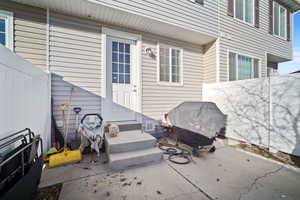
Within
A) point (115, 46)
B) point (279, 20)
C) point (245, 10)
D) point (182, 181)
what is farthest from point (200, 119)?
point (279, 20)

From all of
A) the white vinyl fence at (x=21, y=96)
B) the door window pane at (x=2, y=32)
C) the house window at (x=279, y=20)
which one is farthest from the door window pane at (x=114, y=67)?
the house window at (x=279, y=20)

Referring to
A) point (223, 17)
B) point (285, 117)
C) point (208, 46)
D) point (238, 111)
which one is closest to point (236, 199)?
point (285, 117)

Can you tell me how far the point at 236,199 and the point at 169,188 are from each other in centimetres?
95

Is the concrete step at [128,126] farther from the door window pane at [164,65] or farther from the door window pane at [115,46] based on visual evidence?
the door window pane at [115,46]

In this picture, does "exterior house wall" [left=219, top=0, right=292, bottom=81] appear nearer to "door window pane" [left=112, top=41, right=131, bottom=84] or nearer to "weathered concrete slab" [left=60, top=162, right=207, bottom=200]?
Answer: "door window pane" [left=112, top=41, right=131, bottom=84]

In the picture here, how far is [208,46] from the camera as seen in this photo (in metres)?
5.54

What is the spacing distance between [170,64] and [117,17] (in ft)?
7.77

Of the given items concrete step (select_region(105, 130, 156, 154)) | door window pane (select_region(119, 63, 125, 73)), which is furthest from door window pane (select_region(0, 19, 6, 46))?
concrete step (select_region(105, 130, 156, 154))

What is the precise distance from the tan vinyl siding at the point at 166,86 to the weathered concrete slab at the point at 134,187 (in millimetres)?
2344

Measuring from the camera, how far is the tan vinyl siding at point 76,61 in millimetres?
3564

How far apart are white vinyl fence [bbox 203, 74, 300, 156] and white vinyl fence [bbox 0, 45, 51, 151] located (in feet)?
17.6

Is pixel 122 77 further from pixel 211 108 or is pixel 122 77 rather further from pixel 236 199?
pixel 236 199

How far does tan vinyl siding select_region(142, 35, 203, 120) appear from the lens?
4.63m

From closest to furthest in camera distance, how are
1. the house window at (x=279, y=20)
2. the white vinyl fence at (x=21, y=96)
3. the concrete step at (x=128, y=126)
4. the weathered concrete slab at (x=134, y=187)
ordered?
the white vinyl fence at (x=21, y=96) < the weathered concrete slab at (x=134, y=187) < the concrete step at (x=128, y=126) < the house window at (x=279, y=20)
